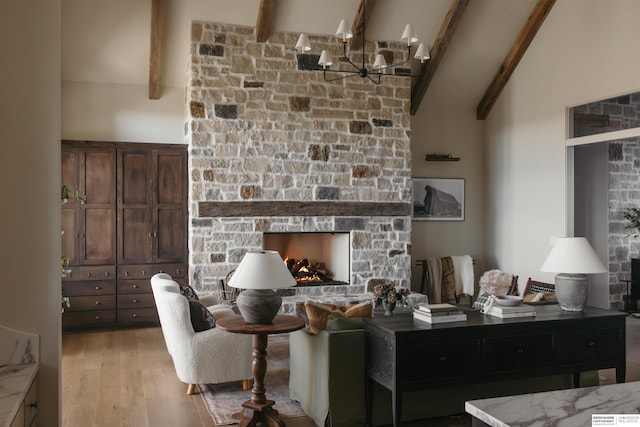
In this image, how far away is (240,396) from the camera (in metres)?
4.75

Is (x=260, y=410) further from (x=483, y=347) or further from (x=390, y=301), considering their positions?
(x=483, y=347)

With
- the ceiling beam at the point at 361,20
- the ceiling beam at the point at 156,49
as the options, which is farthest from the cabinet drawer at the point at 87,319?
the ceiling beam at the point at 361,20

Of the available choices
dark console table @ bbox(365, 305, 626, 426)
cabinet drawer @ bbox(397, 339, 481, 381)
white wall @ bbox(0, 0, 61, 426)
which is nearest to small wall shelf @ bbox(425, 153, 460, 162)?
dark console table @ bbox(365, 305, 626, 426)

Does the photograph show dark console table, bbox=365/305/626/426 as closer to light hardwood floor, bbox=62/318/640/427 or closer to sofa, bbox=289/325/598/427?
sofa, bbox=289/325/598/427

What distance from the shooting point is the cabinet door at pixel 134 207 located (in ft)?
24.2

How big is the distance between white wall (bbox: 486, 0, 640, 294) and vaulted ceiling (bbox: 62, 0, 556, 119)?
39cm

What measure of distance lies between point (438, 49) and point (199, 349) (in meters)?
4.97

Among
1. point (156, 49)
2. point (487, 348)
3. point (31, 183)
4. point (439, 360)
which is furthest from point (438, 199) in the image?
point (31, 183)

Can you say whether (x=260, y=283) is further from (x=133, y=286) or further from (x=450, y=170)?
(x=450, y=170)

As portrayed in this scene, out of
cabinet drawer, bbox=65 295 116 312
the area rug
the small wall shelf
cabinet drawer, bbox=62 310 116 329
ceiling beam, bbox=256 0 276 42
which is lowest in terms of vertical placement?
the area rug

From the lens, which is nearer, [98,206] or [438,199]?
[98,206]

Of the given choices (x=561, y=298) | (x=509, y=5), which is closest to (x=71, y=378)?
(x=561, y=298)

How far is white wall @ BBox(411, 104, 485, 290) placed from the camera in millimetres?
8797

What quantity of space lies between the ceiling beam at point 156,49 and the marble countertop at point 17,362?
488 cm
